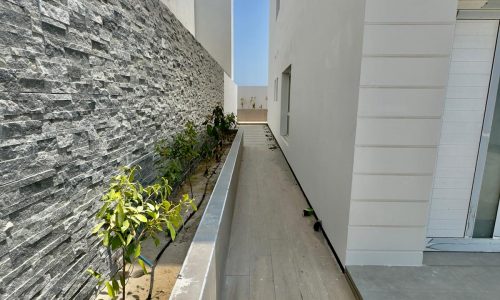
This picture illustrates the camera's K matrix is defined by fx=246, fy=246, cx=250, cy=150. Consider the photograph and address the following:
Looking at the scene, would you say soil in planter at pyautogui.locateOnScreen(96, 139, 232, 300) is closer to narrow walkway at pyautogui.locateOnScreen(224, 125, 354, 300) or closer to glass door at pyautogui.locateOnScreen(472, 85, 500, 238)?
narrow walkway at pyautogui.locateOnScreen(224, 125, 354, 300)

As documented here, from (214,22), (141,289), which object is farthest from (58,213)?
(214,22)

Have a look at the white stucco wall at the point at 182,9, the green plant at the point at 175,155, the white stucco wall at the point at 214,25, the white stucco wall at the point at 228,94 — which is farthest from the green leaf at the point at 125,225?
the white stucco wall at the point at 214,25

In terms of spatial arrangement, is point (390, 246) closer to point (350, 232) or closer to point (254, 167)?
point (350, 232)

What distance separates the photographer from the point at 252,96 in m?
17.1

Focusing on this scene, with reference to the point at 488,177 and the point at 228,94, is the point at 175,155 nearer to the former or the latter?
the point at 488,177

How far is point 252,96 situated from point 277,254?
15.6 meters

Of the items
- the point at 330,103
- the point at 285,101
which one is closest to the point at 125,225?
the point at 330,103

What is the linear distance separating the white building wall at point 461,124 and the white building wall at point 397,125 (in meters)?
0.41

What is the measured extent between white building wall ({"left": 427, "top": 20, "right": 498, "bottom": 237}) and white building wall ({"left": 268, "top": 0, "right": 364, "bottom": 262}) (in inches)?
33.3

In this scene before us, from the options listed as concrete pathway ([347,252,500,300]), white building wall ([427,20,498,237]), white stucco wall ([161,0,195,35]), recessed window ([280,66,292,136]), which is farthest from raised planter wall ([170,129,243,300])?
white stucco wall ([161,0,195,35])

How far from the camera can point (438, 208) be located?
217 cm

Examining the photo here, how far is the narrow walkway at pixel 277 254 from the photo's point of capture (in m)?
1.85

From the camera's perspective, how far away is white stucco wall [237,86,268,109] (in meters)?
17.0

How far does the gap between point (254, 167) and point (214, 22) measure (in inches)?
330
